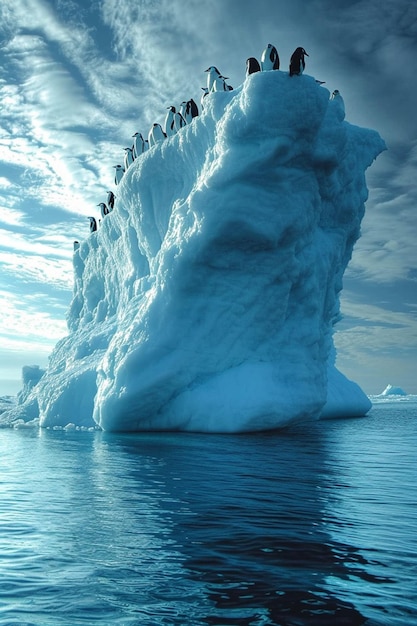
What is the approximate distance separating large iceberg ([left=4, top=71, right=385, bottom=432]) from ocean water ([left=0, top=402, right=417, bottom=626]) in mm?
5686

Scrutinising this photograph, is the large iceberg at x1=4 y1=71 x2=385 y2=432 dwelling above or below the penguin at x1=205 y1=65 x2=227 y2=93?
below

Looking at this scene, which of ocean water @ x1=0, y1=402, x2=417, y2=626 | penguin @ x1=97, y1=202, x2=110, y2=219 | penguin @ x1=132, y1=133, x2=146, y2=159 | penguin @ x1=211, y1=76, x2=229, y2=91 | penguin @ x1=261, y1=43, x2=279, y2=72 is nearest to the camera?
ocean water @ x1=0, y1=402, x2=417, y2=626

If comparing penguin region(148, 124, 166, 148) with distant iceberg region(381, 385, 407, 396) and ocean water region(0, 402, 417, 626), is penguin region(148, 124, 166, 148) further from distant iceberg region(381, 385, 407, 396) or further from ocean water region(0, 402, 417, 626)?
distant iceberg region(381, 385, 407, 396)

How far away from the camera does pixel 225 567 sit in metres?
4.20

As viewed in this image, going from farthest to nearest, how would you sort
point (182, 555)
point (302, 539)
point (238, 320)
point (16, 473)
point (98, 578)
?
point (238, 320) → point (16, 473) → point (302, 539) → point (182, 555) → point (98, 578)

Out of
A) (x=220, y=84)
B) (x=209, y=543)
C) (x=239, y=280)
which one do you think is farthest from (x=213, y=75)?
(x=209, y=543)

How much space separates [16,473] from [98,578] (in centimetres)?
600

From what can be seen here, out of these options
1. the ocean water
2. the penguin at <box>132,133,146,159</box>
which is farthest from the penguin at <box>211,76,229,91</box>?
the ocean water

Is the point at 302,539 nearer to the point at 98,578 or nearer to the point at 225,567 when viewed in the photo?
the point at 225,567

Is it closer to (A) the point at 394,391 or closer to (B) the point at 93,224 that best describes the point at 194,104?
(B) the point at 93,224

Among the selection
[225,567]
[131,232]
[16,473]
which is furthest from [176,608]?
[131,232]

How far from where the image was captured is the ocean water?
136 inches

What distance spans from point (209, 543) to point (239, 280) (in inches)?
475

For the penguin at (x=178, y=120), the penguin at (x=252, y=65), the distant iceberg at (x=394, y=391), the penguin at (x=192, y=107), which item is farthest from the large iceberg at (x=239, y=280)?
the distant iceberg at (x=394, y=391)
